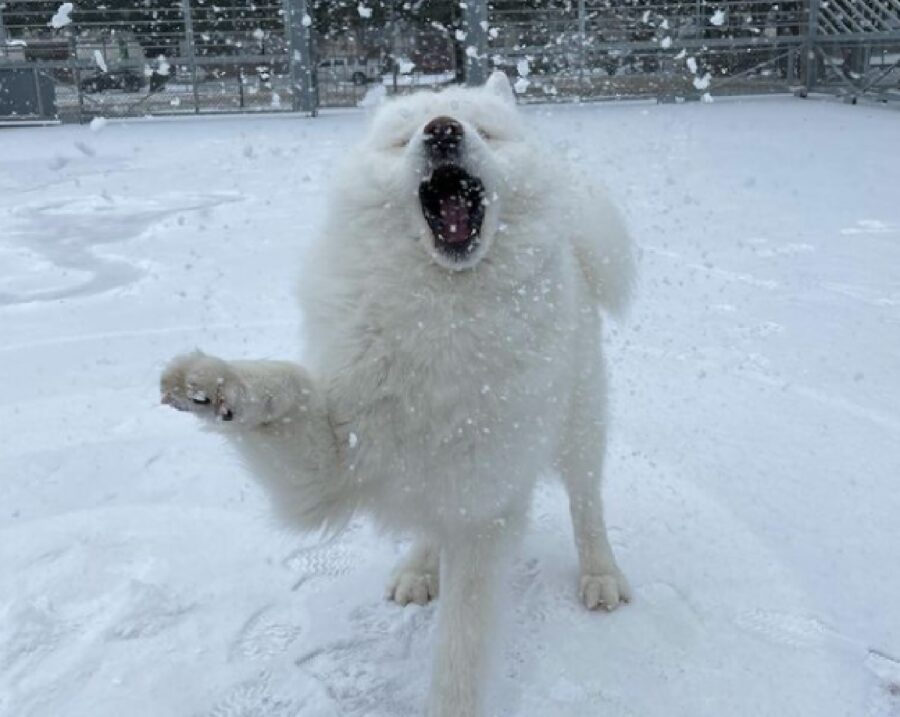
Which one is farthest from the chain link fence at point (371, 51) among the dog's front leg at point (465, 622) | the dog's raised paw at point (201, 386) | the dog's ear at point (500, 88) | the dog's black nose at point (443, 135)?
the dog's raised paw at point (201, 386)

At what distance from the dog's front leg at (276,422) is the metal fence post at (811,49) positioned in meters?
16.0

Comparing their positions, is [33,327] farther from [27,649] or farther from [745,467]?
[745,467]

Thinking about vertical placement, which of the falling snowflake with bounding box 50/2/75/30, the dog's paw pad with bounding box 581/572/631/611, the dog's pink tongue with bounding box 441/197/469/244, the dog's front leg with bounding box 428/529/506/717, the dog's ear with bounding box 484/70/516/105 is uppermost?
the falling snowflake with bounding box 50/2/75/30

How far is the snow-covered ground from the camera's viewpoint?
1.95 meters

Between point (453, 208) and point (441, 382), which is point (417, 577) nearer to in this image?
point (441, 382)

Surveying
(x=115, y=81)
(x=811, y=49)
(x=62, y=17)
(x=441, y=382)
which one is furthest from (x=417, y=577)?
(x=62, y=17)

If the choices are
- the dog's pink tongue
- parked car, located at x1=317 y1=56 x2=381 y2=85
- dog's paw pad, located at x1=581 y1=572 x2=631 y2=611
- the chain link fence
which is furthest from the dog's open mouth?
parked car, located at x1=317 y1=56 x2=381 y2=85

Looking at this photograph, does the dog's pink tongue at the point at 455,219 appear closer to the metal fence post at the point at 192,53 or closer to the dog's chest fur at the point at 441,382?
the dog's chest fur at the point at 441,382

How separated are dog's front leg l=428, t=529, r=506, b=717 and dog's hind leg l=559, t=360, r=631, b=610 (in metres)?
0.47

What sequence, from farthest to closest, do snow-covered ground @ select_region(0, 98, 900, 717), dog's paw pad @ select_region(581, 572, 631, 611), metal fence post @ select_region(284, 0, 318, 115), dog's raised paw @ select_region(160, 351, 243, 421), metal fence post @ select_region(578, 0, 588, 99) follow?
metal fence post @ select_region(578, 0, 588, 99) → metal fence post @ select_region(284, 0, 318, 115) → dog's paw pad @ select_region(581, 572, 631, 611) → snow-covered ground @ select_region(0, 98, 900, 717) → dog's raised paw @ select_region(160, 351, 243, 421)

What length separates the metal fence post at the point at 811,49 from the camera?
15.4 meters

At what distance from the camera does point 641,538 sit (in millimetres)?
2572

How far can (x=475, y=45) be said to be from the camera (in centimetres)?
1584

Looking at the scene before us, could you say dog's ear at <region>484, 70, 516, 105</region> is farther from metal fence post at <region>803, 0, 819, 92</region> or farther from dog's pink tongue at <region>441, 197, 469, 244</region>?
metal fence post at <region>803, 0, 819, 92</region>
